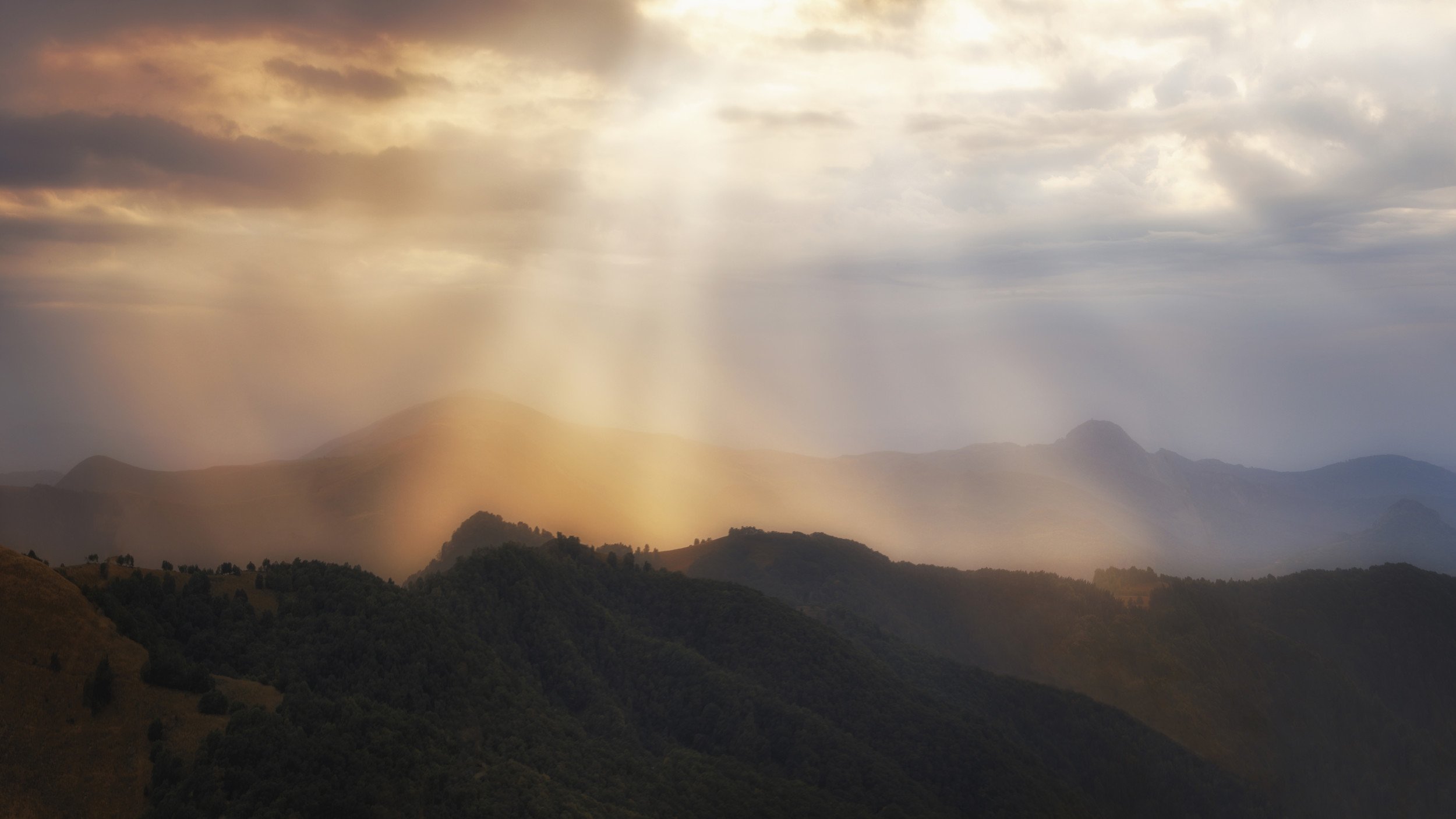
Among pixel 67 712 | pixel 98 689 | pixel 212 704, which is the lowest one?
pixel 212 704

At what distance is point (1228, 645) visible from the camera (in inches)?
5812

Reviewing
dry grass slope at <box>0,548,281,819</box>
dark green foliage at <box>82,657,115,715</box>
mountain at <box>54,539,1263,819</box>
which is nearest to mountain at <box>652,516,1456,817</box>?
mountain at <box>54,539,1263,819</box>

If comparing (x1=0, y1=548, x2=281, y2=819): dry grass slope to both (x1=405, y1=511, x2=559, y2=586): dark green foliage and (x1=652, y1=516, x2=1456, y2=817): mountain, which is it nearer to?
(x1=652, y1=516, x2=1456, y2=817): mountain

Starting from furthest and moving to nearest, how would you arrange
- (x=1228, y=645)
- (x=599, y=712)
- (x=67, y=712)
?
(x=1228, y=645), (x=599, y=712), (x=67, y=712)

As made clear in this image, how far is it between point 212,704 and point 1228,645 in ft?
503

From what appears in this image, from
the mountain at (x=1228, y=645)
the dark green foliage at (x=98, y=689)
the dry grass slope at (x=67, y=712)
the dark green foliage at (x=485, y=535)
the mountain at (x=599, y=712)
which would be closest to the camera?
the dry grass slope at (x=67, y=712)

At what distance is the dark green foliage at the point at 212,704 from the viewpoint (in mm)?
48750

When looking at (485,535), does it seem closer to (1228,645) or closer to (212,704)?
(212,704)

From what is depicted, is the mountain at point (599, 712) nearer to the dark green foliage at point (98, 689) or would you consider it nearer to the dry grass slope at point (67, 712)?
the dry grass slope at point (67, 712)

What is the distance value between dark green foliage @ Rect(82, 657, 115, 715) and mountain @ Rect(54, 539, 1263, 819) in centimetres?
427

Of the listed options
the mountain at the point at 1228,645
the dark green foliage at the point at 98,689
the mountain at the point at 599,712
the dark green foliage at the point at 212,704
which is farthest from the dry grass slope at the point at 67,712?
the mountain at the point at 1228,645

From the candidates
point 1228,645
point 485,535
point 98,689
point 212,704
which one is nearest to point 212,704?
point 212,704

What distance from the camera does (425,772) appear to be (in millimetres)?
54562

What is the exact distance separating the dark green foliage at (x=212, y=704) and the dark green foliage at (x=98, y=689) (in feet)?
14.5
